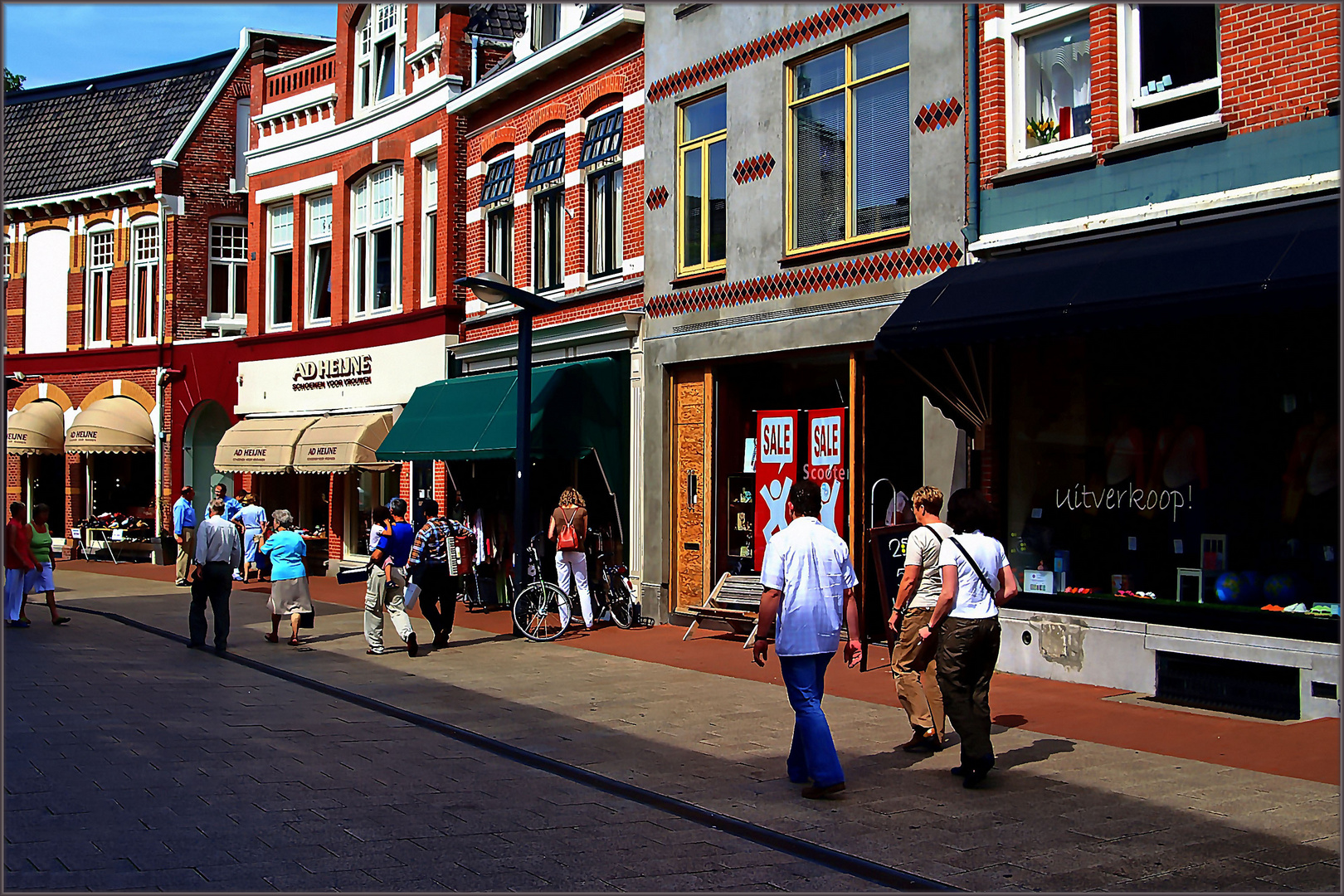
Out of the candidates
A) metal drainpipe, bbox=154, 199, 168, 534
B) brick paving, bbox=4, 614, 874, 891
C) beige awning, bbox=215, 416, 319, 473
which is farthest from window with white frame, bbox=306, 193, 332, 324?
brick paving, bbox=4, 614, 874, 891

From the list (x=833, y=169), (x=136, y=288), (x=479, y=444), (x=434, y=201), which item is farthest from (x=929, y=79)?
(x=136, y=288)

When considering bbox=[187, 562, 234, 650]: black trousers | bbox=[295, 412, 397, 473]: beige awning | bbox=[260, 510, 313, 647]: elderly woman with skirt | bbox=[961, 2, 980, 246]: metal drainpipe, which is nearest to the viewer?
bbox=[961, 2, 980, 246]: metal drainpipe

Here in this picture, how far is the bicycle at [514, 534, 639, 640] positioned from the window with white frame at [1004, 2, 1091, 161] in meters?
7.46

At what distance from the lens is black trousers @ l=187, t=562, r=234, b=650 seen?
14453 millimetres

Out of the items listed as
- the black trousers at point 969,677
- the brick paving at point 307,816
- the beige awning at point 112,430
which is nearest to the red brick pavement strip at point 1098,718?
the black trousers at point 969,677

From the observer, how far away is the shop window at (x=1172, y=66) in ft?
36.1

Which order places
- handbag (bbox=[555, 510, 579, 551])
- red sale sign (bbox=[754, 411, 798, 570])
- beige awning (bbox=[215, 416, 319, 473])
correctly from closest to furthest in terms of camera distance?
red sale sign (bbox=[754, 411, 798, 570])
handbag (bbox=[555, 510, 579, 551])
beige awning (bbox=[215, 416, 319, 473])

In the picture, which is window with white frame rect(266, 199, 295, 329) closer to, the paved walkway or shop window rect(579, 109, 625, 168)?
shop window rect(579, 109, 625, 168)

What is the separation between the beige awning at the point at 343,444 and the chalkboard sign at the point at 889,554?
45.0 feet

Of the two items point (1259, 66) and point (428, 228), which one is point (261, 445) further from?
point (1259, 66)

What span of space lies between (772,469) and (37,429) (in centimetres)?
2261

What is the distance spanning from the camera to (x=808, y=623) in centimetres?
760

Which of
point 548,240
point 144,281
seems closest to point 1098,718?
point 548,240

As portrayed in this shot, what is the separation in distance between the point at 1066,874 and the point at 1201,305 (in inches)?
211
